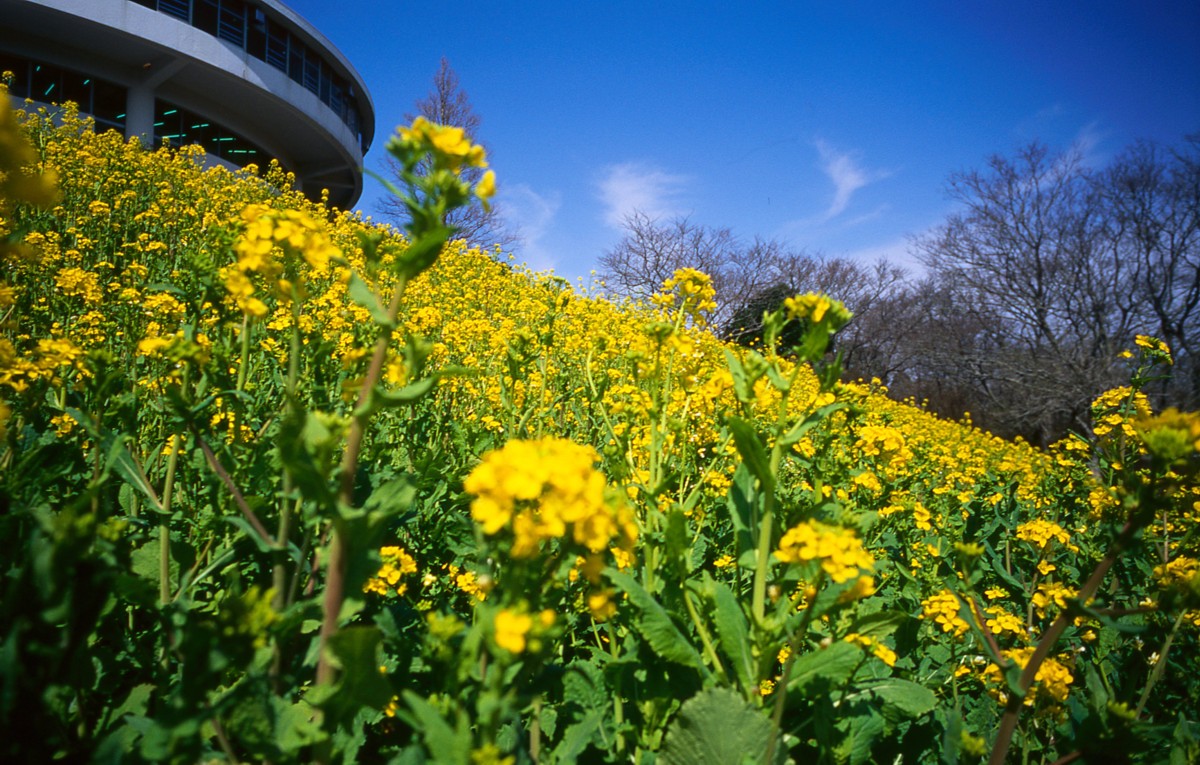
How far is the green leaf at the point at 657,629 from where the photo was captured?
1383 mm

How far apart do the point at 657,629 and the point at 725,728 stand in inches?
9.6

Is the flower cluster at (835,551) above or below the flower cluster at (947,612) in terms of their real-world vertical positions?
above

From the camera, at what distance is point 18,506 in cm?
121

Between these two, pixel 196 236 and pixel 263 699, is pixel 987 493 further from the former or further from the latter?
pixel 196 236

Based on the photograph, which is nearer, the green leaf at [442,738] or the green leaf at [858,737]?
the green leaf at [442,738]

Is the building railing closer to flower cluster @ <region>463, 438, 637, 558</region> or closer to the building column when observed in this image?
the building column

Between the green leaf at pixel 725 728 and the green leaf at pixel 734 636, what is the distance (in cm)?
11

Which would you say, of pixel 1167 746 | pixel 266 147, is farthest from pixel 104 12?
pixel 1167 746

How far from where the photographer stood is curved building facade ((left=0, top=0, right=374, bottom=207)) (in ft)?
65.2

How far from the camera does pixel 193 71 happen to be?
22.0 metres

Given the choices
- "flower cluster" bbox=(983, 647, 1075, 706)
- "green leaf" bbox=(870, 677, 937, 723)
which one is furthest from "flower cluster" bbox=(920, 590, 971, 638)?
"green leaf" bbox=(870, 677, 937, 723)

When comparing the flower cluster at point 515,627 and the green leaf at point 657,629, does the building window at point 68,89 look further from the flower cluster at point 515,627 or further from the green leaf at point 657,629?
the flower cluster at point 515,627

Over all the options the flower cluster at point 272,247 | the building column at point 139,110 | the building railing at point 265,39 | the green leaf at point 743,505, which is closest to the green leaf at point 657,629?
the green leaf at point 743,505

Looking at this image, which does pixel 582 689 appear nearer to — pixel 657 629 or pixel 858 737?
pixel 657 629
